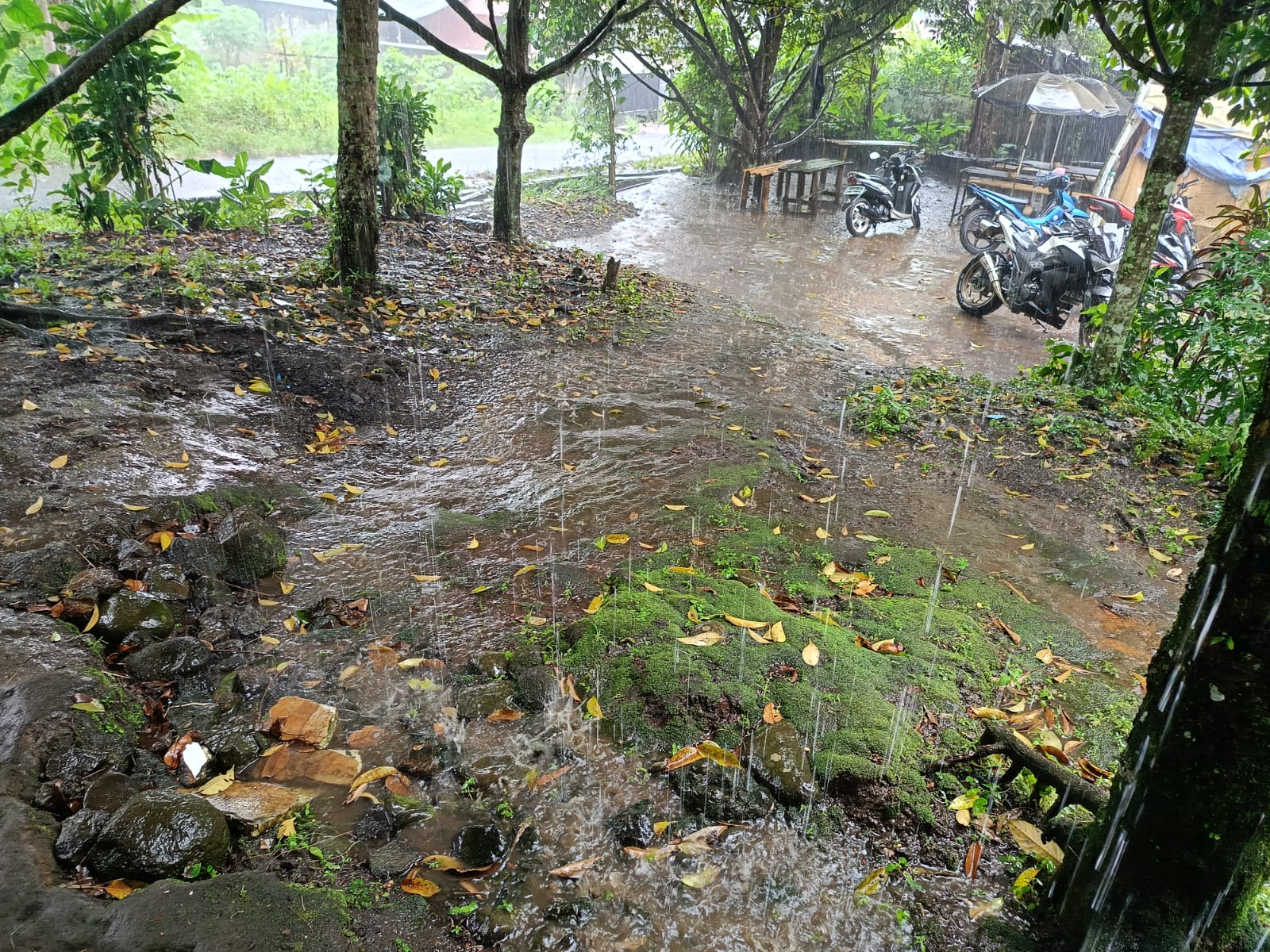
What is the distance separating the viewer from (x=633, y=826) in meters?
2.30

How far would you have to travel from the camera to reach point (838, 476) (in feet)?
16.2

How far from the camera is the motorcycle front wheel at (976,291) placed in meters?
9.59

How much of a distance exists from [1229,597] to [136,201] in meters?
10.1

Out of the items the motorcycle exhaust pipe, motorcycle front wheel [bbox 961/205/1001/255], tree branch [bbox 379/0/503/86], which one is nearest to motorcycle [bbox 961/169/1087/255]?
motorcycle front wheel [bbox 961/205/1001/255]

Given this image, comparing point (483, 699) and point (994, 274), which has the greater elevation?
point (994, 274)

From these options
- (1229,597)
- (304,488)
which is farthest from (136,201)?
(1229,597)

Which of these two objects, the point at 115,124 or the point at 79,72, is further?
the point at 115,124

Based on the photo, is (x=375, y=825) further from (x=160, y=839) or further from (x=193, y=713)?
(x=193, y=713)

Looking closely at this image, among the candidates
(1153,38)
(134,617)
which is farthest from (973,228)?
(134,617)

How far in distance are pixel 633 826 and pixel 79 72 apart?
5.41 meters

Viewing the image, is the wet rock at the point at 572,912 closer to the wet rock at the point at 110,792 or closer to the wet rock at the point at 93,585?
the wet rock at the point at 110,792

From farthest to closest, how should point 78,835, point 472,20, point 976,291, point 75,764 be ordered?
point 472,20 < point 976,291 < point 75,764 < point 78,835

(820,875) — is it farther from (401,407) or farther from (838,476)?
(401,407)

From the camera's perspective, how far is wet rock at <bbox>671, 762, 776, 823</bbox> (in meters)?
2.35
